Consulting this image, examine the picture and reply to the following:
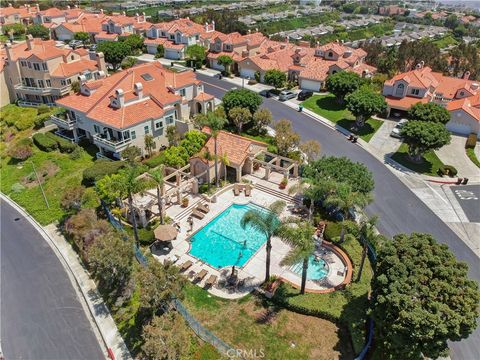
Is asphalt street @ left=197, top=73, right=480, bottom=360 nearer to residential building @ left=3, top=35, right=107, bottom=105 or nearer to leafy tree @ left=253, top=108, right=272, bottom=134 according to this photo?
leafy tree @ left=253, top=108, right=272, bottom=134

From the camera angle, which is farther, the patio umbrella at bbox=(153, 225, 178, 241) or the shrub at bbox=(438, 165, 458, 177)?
the shrub at bbox=(438, 165, 458, 177)

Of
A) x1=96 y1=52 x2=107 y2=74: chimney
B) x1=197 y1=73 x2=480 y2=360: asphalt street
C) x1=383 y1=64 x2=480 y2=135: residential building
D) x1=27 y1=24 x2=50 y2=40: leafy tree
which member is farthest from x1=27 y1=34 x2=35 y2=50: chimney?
x1=383 y1=64 x2=480 y2=135: residential building

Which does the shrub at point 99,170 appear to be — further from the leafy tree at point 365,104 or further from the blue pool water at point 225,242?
the leafy tree at point 365,104

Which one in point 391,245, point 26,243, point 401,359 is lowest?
point 26,243

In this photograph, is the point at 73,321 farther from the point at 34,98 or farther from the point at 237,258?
the point at 34,98

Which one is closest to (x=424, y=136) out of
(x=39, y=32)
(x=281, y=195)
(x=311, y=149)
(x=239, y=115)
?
(x=311, y=149)

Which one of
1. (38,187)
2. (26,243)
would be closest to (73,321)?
(26,243)
